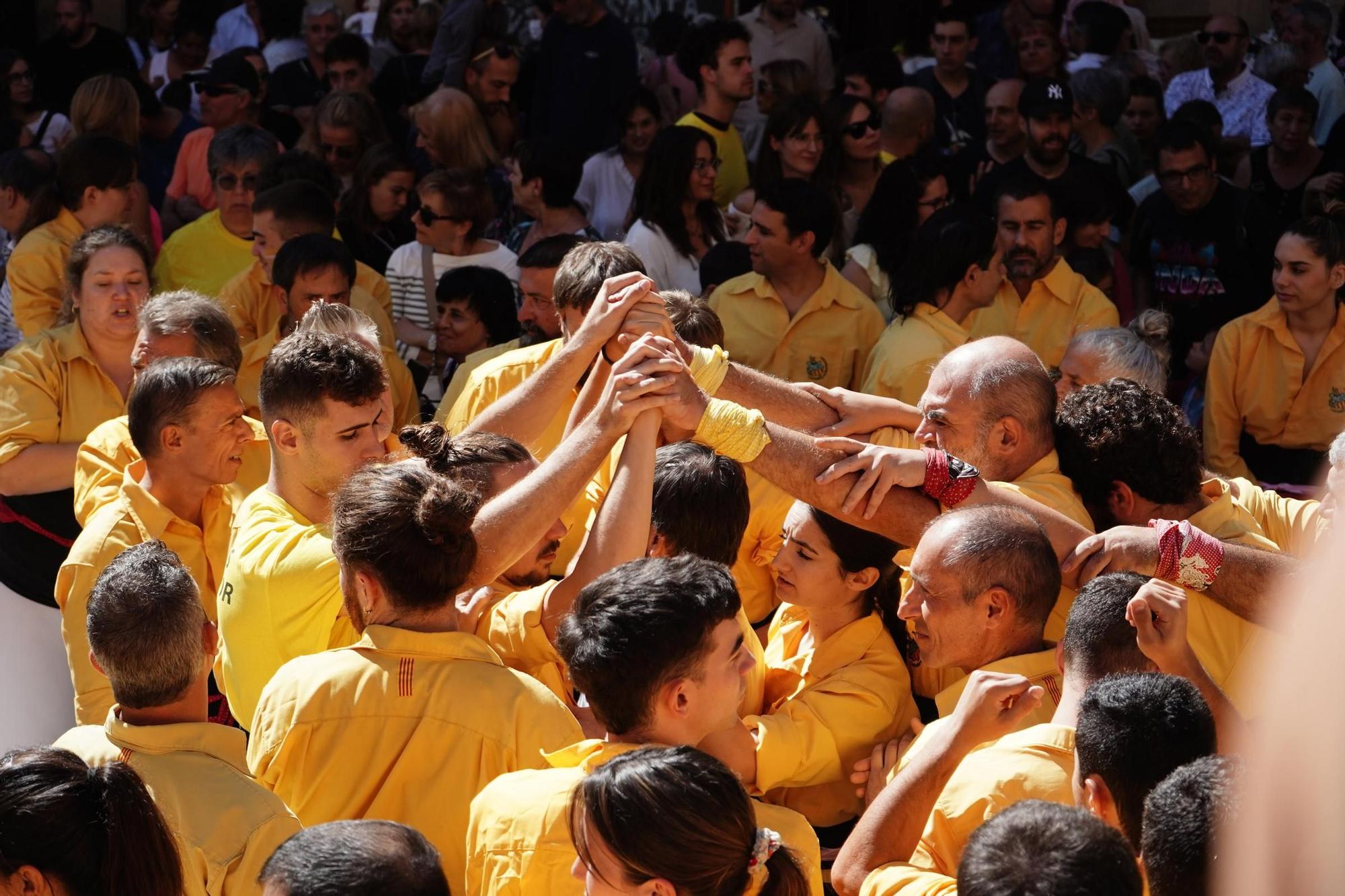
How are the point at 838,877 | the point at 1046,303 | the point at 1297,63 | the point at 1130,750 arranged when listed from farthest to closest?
the point at 1297,63, the point at 1046,303, the point at 838,877, the point at 1130,750

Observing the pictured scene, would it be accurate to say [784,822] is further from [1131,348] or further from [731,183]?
[731,183]

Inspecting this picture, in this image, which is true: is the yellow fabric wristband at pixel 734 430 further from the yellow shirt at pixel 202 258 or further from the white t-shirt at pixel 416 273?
the yellow shirt at pixel 202 258

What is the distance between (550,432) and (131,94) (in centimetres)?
384

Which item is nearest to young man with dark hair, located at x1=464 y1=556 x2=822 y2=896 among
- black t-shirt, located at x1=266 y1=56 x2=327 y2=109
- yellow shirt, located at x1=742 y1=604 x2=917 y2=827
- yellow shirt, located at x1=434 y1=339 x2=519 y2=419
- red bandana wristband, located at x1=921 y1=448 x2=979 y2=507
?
yellow shirt, located at x1=742 y1=604 x2=917 y2=827

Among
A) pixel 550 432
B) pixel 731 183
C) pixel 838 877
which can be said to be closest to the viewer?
pixel 838 877

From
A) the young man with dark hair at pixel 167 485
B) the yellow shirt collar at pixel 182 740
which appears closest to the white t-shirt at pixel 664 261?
the young man with dark hair at pixel 167 485

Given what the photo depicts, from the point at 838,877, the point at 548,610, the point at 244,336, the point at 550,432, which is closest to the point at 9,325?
the point at 244,336

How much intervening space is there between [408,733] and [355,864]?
2.23ft

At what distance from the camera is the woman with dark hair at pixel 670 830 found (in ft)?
7.00

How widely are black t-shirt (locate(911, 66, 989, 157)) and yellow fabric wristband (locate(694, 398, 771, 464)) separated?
5.58 meters

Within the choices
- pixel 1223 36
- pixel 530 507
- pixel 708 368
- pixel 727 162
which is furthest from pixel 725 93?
pixel 530 507

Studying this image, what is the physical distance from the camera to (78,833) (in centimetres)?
225

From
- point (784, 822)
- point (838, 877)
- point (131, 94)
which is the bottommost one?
point (838, 877)

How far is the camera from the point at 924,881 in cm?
252
